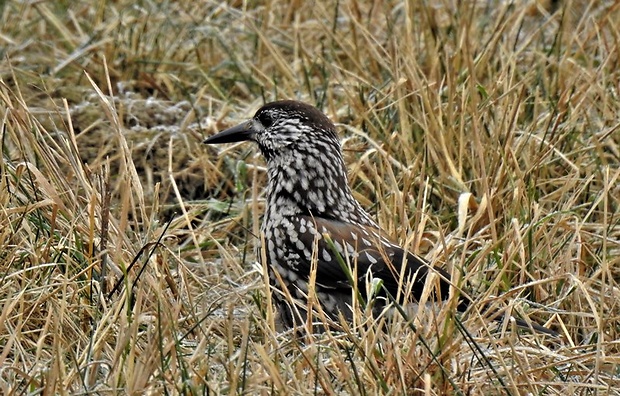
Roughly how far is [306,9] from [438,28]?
3.73ft

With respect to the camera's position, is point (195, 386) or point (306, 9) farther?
point (306, 9)

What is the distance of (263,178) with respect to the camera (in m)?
6.20

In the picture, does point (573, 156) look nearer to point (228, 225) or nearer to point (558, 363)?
point (228, 225)

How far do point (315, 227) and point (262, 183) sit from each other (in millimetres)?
1270

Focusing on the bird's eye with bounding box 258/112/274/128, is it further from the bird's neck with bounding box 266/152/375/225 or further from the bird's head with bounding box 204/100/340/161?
the bird's neck with bounding box 266/152/375/225

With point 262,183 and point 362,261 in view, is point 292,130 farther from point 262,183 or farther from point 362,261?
point 262,183

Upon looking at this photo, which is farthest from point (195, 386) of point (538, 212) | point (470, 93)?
point (470, 93)

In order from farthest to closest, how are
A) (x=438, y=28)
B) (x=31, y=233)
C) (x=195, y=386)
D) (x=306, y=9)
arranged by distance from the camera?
(x=306, y=9) → (x=438, y=28) → (x=31, y=233) → (x=195, y=386)

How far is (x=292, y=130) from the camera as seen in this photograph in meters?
5.32

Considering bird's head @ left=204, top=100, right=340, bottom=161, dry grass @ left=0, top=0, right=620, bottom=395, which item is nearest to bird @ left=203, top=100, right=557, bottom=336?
bird's head @ left=204, top=100, right=340, bottom=161

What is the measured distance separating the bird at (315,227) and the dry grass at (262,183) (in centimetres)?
15

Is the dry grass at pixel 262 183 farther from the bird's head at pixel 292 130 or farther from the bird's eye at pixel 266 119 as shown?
the bird's eye at pixel 266 119

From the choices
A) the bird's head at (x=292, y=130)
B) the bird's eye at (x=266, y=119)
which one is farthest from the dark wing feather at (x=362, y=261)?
the bird's eye at (x=266, y=119)

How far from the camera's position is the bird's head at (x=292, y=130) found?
5285mm
